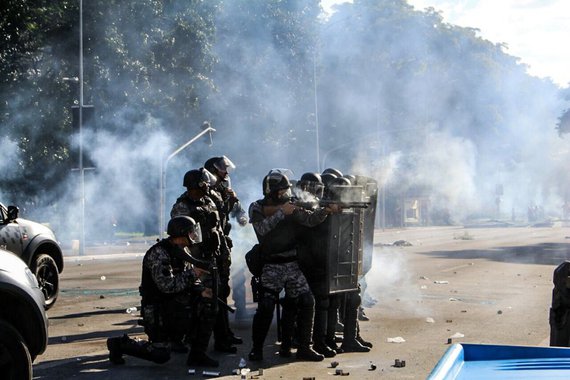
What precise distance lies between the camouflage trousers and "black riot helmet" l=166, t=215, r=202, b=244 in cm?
91

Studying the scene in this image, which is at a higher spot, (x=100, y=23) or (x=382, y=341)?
(x=100, y=23)

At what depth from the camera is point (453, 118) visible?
7981 cm

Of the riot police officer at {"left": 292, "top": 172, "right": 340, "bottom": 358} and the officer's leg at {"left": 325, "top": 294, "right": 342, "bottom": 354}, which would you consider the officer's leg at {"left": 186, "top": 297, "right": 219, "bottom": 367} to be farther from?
the officer's leg at {"left": 325, "top": 294, "right": 342, "bottom": 354}

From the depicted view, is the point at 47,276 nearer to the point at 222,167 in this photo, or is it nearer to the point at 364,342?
the point at 222,167

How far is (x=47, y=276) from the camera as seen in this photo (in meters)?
13.7

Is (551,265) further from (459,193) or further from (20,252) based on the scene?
(459,193)

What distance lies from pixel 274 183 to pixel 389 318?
4.52m

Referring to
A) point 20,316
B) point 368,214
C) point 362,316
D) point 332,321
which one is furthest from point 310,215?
point 362,316

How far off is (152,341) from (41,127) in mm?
23898

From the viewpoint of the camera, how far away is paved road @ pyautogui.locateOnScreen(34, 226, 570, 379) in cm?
887

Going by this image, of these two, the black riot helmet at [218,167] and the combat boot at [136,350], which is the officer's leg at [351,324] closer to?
the black riot helmet at [218,167]

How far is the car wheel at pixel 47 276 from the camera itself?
43.7 ft

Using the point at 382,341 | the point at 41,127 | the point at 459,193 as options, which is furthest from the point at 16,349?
the point at 459,193

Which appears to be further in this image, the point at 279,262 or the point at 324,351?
the point at 324,351
